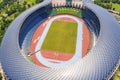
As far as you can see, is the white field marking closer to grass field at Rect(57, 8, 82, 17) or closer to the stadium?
the stadium

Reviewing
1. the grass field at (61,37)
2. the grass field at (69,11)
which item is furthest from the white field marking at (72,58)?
the grass field at (69,11)

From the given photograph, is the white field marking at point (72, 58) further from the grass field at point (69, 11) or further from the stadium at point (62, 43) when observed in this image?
the grass field at point (69, 11)

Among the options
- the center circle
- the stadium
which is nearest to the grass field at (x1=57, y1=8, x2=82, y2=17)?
the stadium

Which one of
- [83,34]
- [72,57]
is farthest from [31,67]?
[83,34]

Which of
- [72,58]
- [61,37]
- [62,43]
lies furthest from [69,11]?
[72,58]

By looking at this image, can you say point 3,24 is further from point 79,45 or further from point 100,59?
point 100,59

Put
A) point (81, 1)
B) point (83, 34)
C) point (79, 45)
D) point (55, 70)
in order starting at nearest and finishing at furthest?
1. point (55, 70)
2. point (79, 45)
3. point (83, 34)
4. point (81, 1)

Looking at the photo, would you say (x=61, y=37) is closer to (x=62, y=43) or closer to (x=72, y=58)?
(x=62, y=43)
